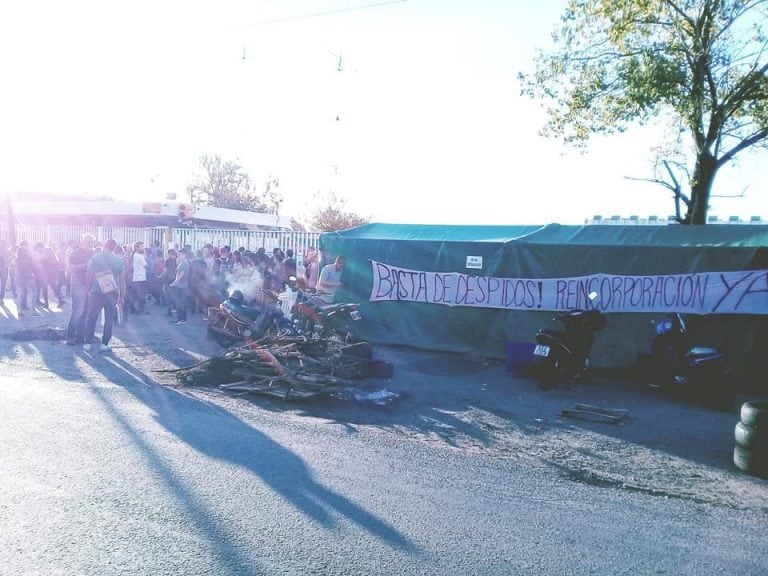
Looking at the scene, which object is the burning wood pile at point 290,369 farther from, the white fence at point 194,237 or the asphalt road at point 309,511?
the white fence at point 194,237

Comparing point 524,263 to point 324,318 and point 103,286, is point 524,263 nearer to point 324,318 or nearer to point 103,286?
point 324,318

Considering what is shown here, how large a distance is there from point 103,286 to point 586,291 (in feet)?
29.3

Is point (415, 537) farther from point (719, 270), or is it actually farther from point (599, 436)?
point (719, 270)

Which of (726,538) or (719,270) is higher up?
(719,270)

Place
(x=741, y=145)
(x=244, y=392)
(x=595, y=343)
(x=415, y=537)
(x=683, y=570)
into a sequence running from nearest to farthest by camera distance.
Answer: (x=683, y=570) → (x=415, y=537) → (x=244, y=392) → (x=595, y=343) → (x=741, y=145)

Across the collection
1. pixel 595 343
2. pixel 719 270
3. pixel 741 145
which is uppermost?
pixel 741 145

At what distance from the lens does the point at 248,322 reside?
39.4 feet

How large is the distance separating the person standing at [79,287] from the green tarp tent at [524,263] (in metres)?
5.10

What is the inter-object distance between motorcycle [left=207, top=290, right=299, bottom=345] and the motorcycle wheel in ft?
14.5

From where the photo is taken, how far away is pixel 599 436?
7.43 metres

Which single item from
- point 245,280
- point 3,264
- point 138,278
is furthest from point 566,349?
point 3,264

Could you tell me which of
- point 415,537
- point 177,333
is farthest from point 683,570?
point 177,333

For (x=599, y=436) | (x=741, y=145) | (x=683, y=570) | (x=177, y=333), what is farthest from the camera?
(x=741, y=145)

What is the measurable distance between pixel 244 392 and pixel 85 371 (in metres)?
3.07
